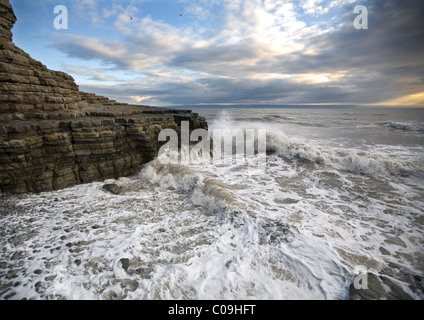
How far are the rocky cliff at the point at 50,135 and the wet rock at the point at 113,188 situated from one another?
3.39 ft

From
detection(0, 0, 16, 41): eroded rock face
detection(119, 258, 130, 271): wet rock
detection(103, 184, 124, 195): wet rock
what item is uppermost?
detection(0, 0, 16, 41): eroded rock face

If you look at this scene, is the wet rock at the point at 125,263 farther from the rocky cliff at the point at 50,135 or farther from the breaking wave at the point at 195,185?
the rocky cliff at the point at 50,135

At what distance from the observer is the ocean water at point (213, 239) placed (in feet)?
10.6

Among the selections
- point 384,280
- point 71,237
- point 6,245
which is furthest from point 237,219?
point 6,245

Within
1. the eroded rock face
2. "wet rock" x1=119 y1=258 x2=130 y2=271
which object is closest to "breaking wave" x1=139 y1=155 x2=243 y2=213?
"wet rock" x1=119 y1=258 x2=130 y2=271

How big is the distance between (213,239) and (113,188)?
14.5ft

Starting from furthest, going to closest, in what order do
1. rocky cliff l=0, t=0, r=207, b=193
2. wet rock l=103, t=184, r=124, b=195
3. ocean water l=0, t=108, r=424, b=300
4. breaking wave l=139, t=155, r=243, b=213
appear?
wet rock l=103, t=184, r=124, b=195 < rocky cliff l=0, t=0, r=207, b=193 < breaking wave l=139, t=155, r=243, b=213 < ocean water l=0, t=108, r=424, b=300

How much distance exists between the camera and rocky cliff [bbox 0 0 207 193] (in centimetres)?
618

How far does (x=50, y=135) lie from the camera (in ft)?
22.1

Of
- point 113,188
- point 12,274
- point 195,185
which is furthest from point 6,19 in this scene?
point 12,274

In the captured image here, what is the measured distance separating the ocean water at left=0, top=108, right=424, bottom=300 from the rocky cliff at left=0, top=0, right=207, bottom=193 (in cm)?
65

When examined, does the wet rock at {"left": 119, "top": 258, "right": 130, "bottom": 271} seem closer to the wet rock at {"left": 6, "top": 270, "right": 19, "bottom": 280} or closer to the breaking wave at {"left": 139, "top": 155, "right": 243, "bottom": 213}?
the wet rock at {"left": 6, "top": 270, "right": 19, "bottom": 280}
